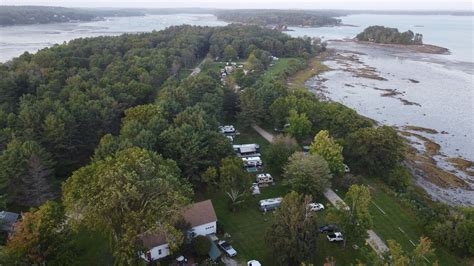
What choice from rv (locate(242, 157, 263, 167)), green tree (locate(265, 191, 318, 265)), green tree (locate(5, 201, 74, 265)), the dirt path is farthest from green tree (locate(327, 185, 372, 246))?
green tree (locate(5, 201, 74, 265))

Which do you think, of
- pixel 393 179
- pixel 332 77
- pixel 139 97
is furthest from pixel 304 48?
pixel 393 179

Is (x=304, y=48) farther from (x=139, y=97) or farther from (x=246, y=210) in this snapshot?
(x=246, y=210)

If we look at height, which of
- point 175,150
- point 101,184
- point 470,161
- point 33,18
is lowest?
point 470,161

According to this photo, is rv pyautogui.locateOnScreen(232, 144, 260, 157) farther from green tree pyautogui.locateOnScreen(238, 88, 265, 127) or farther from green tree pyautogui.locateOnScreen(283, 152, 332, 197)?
green tree pyautogui.locateOnScreen(283, 152, 332, 197)

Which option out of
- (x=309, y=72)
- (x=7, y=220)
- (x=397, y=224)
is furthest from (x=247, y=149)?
(x=309, y=72)

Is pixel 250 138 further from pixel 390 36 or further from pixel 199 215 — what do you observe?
pixel 390 36

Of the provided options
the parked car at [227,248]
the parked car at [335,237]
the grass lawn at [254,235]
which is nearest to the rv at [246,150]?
the grass lawn at [254,235]
